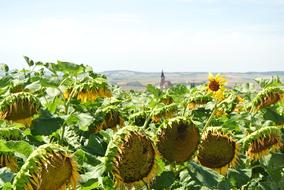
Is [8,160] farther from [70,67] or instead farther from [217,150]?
[217,150]

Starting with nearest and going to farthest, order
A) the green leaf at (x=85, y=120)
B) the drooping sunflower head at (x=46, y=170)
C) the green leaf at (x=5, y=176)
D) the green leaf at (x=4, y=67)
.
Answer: the drooping sunflower head at (x=46, y=170), the green leaf at (x=5, y=176), the green leaf at (x=85, y=120), the green leaf at (x=4, y=67)

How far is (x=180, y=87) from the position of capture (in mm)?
3834

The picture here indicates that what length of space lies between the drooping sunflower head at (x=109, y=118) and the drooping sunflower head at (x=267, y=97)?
105cm

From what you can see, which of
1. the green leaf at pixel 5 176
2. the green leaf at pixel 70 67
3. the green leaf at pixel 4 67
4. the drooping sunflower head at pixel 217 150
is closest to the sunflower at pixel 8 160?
the green leaf at pixel 5 176

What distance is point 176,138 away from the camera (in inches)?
101

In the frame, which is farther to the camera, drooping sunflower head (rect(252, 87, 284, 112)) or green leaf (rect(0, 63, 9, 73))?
green leaf (rect(0, 63, 9, 73))

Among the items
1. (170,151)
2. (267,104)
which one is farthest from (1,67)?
(170,151)

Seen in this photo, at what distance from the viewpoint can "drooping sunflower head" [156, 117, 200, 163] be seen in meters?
2.58

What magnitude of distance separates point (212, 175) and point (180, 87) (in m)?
1.36

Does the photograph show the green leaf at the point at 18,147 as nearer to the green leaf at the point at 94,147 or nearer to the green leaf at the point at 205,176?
the green leaf at the point at 94,147

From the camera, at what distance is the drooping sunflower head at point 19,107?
257 centimetres

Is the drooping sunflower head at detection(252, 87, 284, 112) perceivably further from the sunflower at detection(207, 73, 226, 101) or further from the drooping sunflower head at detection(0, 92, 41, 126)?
the drooping sunflower head at detection(0, 92, 41, 126)

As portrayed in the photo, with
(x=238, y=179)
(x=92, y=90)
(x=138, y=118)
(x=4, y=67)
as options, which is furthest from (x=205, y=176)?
(x=4, y=67)

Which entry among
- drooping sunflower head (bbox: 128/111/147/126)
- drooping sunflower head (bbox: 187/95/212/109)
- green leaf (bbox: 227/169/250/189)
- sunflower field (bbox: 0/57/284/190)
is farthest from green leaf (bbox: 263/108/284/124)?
drooping sunflower head (bbox: 187/95/212/109)
